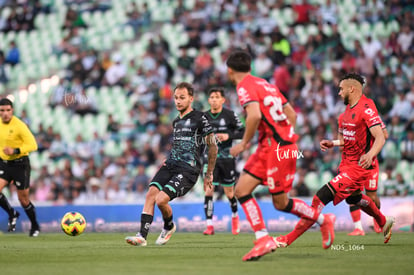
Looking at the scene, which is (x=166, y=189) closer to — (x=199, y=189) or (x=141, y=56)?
(x=199, y=189)

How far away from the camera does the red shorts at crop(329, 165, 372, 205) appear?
459 inches

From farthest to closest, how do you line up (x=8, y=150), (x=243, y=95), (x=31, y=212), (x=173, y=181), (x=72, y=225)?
(x=31, y=212) → (x=8, y=150) → (x=72, y=225) → (x=173, y=181) → (x=243, y=95)

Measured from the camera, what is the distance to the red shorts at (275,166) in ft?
30.8

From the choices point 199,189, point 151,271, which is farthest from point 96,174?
point 151,271

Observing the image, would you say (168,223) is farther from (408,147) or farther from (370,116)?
(408,147)

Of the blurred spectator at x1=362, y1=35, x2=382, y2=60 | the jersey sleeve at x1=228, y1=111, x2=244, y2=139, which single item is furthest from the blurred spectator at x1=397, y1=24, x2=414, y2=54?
the jersey sleeve at x1=228, y1=111, x2=244, y2=139

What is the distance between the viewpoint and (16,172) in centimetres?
1584

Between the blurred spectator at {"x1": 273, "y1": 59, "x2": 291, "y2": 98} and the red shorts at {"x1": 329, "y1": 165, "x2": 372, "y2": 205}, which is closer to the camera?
the red shorts at {"x1": 329, "y1": 165, "x2": 372, "y2": 205}

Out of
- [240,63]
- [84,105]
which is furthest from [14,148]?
[84,105]

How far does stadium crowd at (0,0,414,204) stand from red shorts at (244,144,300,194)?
33.8 feet

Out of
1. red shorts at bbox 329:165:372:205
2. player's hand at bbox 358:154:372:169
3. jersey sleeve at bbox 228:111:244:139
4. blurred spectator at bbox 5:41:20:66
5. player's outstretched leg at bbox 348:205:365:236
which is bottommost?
player's outstretched leg at bbox 348:205:365:236

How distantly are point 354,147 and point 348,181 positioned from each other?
63cm

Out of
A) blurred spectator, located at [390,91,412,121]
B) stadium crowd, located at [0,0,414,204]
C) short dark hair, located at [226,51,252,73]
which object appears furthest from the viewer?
blurred spectator, located at [390,91,412,121]

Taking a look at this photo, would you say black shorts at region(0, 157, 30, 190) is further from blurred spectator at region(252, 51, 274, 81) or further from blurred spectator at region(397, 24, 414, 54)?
blurred spectator at region(397, 24, 414, 54)
